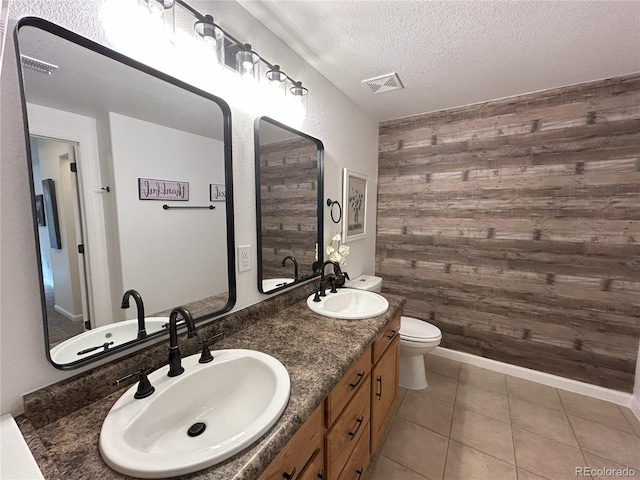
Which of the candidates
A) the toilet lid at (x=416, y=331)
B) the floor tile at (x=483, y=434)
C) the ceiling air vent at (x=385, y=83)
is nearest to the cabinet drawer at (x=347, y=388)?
the toilet lid at (x=416, y=331)

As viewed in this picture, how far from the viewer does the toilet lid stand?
1.93 meters

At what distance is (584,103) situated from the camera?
1889mm

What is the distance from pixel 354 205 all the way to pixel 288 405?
1.77 m

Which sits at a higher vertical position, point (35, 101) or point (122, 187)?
point (35, 101)

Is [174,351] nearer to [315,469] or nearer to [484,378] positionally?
[315,469]

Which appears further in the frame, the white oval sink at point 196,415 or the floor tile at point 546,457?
the floor tile at point 546,457

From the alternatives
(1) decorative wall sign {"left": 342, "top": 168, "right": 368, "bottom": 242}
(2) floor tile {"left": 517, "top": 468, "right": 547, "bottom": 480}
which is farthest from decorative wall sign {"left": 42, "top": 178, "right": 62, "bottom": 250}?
(2) floor tile {"left": 517, "top": 468, "right": 547, "bottom": 480}

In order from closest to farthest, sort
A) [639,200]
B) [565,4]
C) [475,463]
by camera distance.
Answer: [565,4], [475,463], [639,200]

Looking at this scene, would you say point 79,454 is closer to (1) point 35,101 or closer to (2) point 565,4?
(1) point 35,101

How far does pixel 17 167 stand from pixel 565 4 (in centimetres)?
211

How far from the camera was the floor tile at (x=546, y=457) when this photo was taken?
1.45 metres

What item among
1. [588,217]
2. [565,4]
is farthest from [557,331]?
[565,4]

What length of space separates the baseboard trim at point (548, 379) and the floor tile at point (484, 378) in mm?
52

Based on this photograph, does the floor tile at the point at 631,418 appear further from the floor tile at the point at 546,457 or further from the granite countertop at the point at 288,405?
the granite countertop at the point at 288,405
